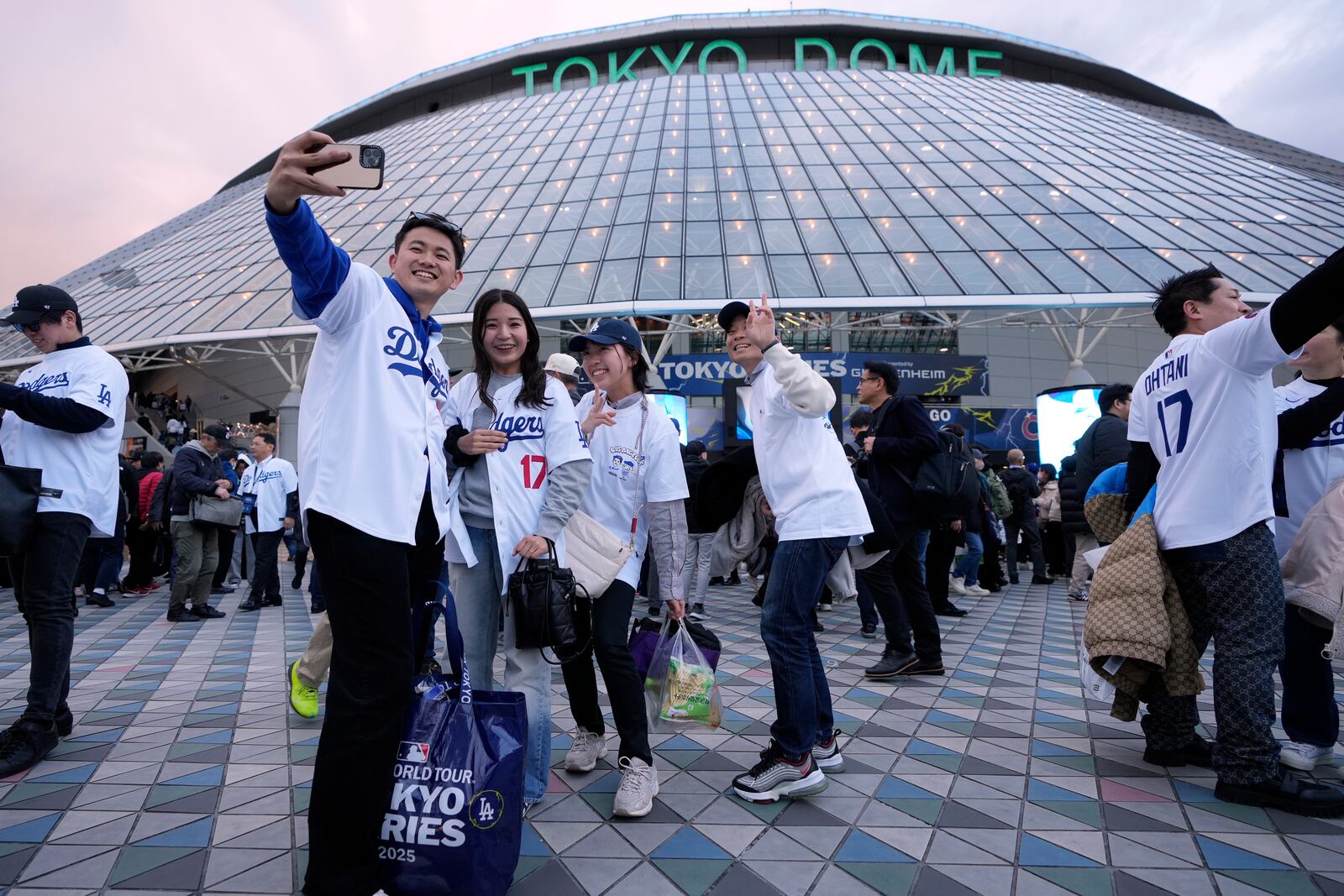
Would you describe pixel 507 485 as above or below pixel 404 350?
below

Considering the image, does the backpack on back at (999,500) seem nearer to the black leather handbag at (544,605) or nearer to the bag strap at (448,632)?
the black leather handbag at (544,605)

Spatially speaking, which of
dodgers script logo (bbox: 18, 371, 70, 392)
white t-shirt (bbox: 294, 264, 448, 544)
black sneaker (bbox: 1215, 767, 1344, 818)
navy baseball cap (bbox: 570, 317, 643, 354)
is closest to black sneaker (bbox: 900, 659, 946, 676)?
black sneaker (bbox: 1215, 767, 1344, 818)

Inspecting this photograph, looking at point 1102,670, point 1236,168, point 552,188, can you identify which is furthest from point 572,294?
point 1236,168

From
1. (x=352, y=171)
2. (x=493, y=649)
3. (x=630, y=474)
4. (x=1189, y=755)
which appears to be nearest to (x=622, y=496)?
(x=630, y=474)

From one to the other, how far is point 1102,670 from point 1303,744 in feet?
2.68

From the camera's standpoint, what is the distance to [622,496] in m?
3.05

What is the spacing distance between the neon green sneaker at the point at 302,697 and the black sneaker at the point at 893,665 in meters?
3.40

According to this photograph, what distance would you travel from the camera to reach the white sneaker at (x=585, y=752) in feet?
9.95

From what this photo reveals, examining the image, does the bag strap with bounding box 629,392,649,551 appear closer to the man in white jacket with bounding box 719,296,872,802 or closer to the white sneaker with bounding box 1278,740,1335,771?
the man in white jacket with bounding box 719,296,872,802

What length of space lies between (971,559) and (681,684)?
300 inches

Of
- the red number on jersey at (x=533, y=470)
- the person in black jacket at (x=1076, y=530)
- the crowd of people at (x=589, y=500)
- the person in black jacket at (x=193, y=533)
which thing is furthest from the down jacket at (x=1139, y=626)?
the person in black jacket at (x=193, y=533)

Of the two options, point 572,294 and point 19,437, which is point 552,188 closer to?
point 572,294

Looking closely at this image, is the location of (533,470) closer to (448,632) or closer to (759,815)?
(448,632)

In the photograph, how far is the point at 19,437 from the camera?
10.8 ft
